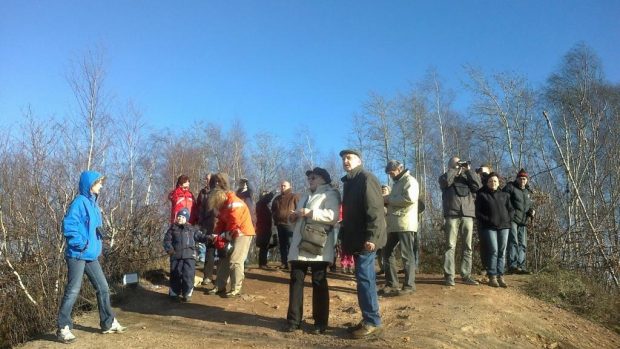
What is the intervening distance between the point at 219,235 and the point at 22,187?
3088 mm

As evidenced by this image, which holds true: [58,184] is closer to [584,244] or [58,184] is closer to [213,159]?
[584,244]

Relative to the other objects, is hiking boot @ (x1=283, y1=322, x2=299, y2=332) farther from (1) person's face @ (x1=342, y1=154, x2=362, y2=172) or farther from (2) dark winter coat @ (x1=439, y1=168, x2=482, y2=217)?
(2) dark winter coat @ (x1=439, y1=168, x2=482, y2=217)

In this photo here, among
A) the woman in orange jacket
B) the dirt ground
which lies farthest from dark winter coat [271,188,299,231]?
the woman in orange jacket

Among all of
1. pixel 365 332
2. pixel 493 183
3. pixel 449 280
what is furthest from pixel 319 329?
pixel 493 183

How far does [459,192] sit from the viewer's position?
291 inches

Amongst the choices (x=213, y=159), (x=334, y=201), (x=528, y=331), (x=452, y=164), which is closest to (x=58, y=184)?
(x=334, y=201)

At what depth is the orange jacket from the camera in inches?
265

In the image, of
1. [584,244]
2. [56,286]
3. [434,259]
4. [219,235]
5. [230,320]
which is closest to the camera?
[230,320]

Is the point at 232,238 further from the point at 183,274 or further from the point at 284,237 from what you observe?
the point at 284,237

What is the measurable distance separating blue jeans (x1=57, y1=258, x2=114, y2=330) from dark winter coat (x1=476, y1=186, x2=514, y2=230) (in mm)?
5753

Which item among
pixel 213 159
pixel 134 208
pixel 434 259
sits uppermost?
pixel 213 159

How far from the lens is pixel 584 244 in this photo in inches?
371

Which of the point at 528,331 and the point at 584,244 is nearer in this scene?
the point at 528,331

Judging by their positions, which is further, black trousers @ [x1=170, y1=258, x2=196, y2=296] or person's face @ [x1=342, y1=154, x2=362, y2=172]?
black trousers @ [x1=170, y1=258, x2=196, y2=296]
